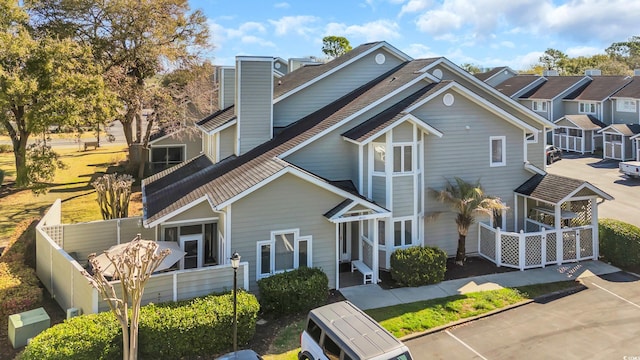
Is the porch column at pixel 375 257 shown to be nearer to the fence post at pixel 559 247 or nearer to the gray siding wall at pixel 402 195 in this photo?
the gray siding wall at pixel 402 195

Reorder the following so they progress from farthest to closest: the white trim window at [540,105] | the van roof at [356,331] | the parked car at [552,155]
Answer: the white trim window at [540,105]
the parked car at [552,155]
the van roof at [356,331]

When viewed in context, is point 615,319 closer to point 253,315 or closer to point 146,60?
point 253,315

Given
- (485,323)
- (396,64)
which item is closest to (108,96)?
(396,64)

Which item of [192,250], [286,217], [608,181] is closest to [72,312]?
[192,250]

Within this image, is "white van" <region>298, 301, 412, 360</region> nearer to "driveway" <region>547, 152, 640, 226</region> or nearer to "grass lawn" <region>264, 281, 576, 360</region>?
"grass lawn" <region>264, 281, 576, 360</region>

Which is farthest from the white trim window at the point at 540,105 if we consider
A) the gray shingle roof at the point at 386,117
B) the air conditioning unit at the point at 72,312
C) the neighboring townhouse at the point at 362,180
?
the air conditioning unit at the point at 72,312

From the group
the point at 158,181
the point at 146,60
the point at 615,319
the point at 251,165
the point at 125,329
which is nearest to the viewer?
the point at 125,329
